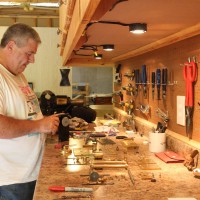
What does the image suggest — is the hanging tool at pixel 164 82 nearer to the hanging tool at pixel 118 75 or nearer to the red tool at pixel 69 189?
the red tool at pixel 69 189

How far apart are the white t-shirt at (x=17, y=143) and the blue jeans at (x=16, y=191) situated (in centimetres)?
3

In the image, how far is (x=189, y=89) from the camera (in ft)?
5.43

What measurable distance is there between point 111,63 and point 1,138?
8.21 feet

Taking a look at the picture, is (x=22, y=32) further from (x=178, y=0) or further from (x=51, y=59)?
(x=51, y=59)

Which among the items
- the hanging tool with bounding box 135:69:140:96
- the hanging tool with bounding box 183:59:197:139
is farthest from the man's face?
the hanging tool with bounding box 135:69:140:96

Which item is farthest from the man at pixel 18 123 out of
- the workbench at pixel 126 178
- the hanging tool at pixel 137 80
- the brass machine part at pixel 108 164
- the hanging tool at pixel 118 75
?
the hanging tool at pixel 118 75

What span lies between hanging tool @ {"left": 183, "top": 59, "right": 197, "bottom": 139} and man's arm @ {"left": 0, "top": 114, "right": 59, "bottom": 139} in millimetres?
699

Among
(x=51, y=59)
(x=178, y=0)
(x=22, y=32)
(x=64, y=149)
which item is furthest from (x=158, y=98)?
(x=51, y=59)

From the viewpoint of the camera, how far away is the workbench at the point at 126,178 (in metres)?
1.14

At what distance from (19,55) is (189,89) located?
90 centimetres

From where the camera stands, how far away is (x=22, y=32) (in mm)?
1595

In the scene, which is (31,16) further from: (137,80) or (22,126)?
(22,126)

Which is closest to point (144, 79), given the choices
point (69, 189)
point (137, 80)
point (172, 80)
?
point (137, 80)

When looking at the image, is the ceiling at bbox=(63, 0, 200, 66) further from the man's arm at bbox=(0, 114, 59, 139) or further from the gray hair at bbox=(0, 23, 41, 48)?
the man's arm at bbox=(0, 114, 59, 139)
